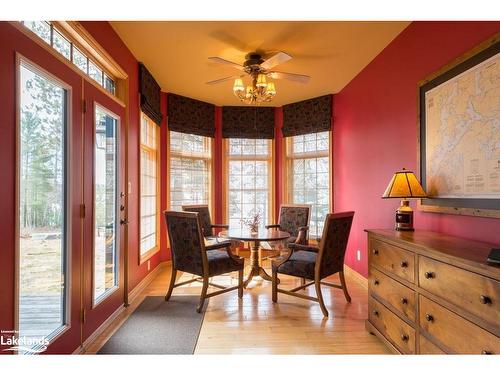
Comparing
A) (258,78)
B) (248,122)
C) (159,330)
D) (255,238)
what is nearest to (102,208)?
(159,330)

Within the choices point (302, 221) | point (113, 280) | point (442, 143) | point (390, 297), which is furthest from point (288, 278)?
point (442, 143)

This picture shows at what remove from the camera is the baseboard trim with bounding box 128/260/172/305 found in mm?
3135

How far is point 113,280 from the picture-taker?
9.16 feet

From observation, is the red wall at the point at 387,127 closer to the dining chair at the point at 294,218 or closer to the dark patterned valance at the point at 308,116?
the dark patterned valance at the point at 308,116

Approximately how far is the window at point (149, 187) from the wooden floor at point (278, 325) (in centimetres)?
73

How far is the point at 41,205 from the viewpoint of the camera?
1.74 metres

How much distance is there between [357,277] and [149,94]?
12.3 feet

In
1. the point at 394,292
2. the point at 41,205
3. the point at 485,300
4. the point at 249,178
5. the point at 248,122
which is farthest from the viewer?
the point at 249,178

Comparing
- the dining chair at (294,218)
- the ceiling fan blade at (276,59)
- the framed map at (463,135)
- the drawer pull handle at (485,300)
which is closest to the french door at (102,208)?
the ceiling fan blade at (276,59)

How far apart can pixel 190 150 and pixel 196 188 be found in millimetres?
681

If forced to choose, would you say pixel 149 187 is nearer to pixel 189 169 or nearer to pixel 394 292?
pixel 189 169

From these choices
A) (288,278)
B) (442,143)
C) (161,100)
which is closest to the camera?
(442,143)

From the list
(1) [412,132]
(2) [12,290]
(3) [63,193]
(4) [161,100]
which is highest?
(4) [161,100]
